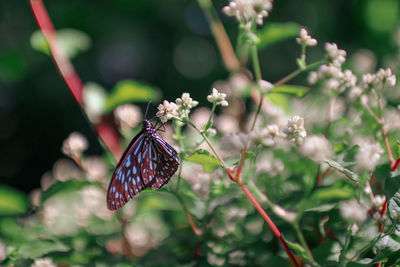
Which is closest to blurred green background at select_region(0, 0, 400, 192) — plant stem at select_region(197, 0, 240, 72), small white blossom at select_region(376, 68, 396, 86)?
plant stem at select_region(197, 0, 240, 72)

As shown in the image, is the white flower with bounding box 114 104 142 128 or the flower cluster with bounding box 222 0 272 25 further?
the white flower with bounding box 114 104 142 128

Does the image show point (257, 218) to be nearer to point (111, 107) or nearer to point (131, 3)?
point (111, 107)

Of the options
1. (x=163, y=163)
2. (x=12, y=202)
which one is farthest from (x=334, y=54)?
(x=12, y=202)

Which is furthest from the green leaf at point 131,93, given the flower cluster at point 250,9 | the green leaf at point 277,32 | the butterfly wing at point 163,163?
the flower cluster at point 250,9

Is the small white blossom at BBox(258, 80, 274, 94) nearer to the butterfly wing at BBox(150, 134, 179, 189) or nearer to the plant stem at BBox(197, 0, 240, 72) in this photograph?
the butterfly wing at BBox(150, 134, 179, 189)

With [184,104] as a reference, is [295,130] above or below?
below

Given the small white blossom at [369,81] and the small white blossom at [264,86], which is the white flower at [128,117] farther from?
the small white blossom at [369,81]

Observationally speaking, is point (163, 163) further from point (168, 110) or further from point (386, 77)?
point (386, 77)
